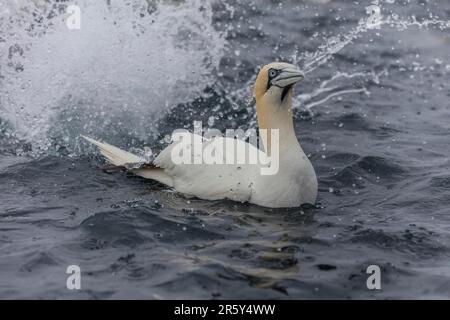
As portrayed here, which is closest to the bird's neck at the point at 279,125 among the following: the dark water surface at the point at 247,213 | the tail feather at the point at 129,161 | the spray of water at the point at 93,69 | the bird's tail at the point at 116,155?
the dark water surface at the point at 247,213

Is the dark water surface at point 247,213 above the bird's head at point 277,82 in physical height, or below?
below

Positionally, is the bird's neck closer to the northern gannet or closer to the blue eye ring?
the northern gannet

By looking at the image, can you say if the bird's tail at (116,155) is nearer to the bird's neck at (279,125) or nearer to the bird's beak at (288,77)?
the bird's neck at (279,125)

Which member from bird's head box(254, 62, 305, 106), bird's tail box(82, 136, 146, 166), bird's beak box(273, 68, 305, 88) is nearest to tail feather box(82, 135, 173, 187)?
bird's tail box(82, 136, 146, 166)

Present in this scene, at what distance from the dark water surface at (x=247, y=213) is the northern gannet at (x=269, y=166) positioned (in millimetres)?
126

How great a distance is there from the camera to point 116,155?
8.40m

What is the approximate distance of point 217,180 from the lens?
7.53 meters

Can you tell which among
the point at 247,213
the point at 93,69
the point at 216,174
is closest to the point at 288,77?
the point at 216,174

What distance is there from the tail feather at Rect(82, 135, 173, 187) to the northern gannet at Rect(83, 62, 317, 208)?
0.34 m

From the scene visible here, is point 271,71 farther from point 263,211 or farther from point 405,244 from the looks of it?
point 405,244

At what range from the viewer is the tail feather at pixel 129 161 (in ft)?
26.6
